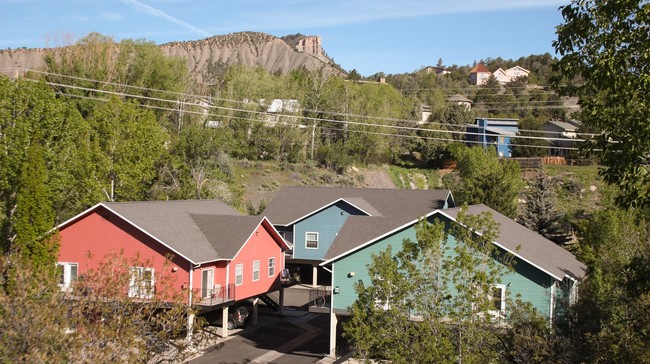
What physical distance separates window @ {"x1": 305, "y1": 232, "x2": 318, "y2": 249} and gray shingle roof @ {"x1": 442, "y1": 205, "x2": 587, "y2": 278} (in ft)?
50.1

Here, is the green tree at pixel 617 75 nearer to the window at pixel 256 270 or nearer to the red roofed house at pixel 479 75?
the window at pixel 256 270

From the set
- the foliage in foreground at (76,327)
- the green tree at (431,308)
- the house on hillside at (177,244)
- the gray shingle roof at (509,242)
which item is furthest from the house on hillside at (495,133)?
the foliage in foreground at (76,327)

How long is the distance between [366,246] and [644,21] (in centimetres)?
1778

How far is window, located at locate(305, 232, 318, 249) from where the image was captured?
150 feet

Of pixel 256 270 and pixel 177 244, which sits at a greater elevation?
pixel 177 244

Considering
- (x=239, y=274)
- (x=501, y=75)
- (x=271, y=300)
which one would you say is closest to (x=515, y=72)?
(x=501, y=75)

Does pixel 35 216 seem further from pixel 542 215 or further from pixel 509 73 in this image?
pixel 509 73

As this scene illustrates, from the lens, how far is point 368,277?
2811 cm

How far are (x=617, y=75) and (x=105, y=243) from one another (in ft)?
81.3

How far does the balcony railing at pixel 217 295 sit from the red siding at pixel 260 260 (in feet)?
1.85

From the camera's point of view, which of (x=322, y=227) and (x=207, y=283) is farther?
(x=322, y=227)

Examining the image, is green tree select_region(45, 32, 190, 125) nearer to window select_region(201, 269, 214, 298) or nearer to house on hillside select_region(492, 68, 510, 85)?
window select_region(201, 269, 214, 298)

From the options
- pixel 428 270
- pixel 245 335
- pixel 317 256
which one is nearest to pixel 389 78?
pixel 317 256

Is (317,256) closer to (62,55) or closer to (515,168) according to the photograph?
(515,168)
